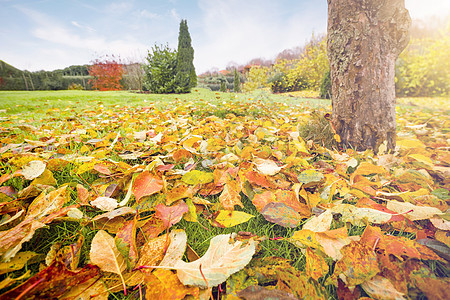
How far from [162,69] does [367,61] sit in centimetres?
1133

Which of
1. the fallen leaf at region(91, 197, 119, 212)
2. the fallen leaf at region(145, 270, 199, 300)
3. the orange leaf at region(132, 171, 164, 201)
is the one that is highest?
the orange leaf at region(132, 171, 164, 201)

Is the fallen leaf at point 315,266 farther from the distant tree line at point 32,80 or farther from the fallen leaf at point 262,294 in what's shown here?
the distant tree line at point 32,80

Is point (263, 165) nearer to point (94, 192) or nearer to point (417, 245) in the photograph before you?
point (417, 245)

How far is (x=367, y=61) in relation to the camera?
1481 millimetres

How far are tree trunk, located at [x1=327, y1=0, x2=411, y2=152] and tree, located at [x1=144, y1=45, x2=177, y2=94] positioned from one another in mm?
10814

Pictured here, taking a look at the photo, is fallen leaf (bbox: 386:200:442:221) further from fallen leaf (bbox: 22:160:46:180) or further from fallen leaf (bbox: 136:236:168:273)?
fallen leaf (bbox: 22:160:46:180)

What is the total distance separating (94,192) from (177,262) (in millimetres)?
621

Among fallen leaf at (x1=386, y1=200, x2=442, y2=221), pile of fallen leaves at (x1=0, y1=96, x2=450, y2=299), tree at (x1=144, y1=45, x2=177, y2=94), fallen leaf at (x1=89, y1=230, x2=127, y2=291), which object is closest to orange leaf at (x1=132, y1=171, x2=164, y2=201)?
pile of fallen leaves at (x1=0, y1=96, x2=450, y2=299)

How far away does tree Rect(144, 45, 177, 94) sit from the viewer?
11039mm

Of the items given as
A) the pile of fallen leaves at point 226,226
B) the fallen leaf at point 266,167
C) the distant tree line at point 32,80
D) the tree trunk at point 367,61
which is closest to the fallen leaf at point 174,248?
the pile of fallen leaves at point 226,226

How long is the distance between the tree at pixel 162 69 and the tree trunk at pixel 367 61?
10.8m

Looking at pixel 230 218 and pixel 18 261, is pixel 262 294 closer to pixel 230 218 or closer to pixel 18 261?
pixel 230 218

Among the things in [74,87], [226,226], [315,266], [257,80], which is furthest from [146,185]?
[74,87]

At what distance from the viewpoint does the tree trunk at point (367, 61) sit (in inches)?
57.0
